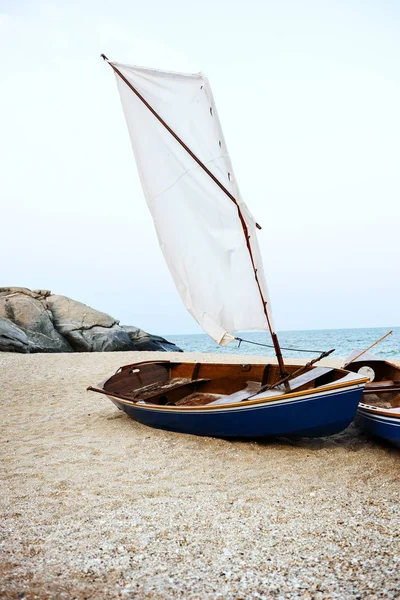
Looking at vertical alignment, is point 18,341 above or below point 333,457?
above

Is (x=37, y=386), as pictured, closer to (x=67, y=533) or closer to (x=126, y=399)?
(x=126, y=399)

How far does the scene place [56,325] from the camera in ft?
78.5

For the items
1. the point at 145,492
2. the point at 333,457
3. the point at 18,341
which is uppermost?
the point at 18,341

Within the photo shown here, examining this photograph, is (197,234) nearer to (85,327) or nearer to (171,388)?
(171,388)

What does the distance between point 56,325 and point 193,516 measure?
2104 cm

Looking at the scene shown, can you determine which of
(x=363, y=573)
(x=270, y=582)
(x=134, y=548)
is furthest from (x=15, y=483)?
(x=363, y=573)

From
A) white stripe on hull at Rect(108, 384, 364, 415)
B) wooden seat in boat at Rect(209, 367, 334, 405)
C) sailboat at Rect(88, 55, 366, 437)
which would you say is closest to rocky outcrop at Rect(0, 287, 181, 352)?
sailboat at Rect(88, 55, 366, 437)

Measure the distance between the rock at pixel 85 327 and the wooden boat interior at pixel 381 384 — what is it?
17.1 m

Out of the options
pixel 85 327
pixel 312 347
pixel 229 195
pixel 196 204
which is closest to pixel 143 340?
pixel 85 327

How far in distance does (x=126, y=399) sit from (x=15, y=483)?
2409 millimetres

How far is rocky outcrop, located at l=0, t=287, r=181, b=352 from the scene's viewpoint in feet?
71.8

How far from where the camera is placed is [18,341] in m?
20.1

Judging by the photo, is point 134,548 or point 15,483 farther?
point 15,483

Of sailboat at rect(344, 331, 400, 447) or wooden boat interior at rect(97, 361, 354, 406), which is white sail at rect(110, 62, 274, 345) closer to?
wooden boat interior at rect(97, 361, 354, 406)
